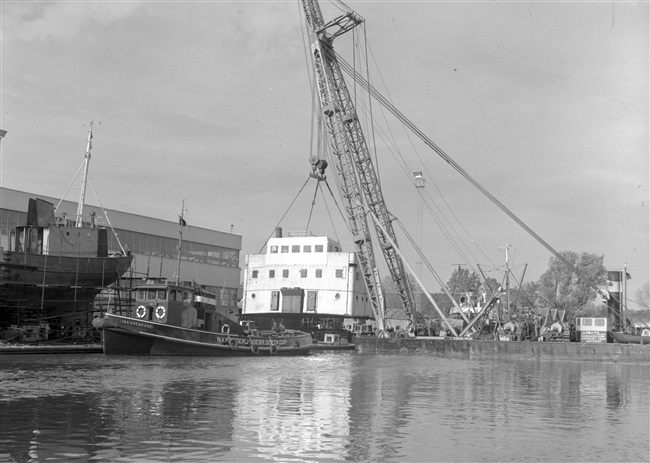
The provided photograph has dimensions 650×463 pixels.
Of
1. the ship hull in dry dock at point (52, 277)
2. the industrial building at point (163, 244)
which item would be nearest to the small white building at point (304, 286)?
the industrial building at point (163, 244)

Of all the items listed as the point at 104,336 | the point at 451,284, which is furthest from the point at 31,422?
the point at 451,284

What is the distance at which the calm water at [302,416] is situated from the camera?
13391 millimetres

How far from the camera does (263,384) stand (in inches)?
1008

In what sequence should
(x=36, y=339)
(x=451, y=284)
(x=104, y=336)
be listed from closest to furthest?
(x=104, y=336) < (x=36, y=339) < (x=451, y=284)

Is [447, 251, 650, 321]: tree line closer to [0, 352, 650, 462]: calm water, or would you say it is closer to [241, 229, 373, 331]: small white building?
[241, 229, 373, 331]: small white building

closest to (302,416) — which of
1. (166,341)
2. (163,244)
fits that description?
(166,341)

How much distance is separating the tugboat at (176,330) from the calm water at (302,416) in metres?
4.56

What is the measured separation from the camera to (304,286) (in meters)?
72.5

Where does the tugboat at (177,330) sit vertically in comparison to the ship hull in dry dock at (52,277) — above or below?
below

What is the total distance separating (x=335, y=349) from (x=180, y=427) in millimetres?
43178

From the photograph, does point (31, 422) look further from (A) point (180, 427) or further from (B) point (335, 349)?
(B) point (335, 349)

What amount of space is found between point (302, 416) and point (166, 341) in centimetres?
2074

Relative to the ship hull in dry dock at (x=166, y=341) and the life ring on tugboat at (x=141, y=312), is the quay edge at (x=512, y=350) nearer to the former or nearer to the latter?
the ship hull in dry dock at (x=166, y=341)

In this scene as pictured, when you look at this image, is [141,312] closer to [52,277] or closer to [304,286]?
[52,277]
